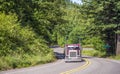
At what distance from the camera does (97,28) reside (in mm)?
57219

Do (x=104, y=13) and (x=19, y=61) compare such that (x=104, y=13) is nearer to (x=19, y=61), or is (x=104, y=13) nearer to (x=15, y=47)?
(x=15, y=47)

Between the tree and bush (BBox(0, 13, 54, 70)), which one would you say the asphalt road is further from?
the tree

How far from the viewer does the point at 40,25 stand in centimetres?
5306

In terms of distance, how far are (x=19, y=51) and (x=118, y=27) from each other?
2325 cm

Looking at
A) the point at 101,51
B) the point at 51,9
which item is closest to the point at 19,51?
the point at 51,9

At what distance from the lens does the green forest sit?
36.7 meters

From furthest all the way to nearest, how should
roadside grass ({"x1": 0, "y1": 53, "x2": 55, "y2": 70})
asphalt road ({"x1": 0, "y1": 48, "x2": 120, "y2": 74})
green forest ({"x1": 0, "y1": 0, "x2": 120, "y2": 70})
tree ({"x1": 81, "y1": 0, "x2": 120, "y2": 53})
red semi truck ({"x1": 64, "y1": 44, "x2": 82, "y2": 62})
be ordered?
1. tree ({"x1": 81, "y1": 0, "x2": 120, "y2": 53})
2. red semi truck ({"x1": 64, "y1": 44, "x2": 82, "y2": 62})
3. green forest ({"x1": 0, "y1": 0, "x2": 120, "y2": 70})
4. roadside grass ({"x1": 0, "y1": 53, "x2": 55, "y2": 70})
5. asphalt road ({"x1": 0, "y1": 48, "x2": 120, "y2": 74})

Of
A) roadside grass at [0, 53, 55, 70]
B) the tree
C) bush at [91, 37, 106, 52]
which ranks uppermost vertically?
the tree

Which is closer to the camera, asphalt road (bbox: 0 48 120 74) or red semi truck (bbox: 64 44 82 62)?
asphalt road (bbox: 0 48 120 74)

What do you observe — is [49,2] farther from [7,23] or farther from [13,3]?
[7,23]

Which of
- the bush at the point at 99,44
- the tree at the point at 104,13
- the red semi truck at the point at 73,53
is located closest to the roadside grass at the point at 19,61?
the red semi truck at the point at 73,53

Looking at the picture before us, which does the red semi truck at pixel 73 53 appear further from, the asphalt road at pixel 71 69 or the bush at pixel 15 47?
the asphalt road at pixel 71 69

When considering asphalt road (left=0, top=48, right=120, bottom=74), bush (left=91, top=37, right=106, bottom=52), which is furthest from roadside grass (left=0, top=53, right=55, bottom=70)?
bush (left=91, top=37, right=106, bottom=52)

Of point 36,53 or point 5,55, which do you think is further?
point 36,53
